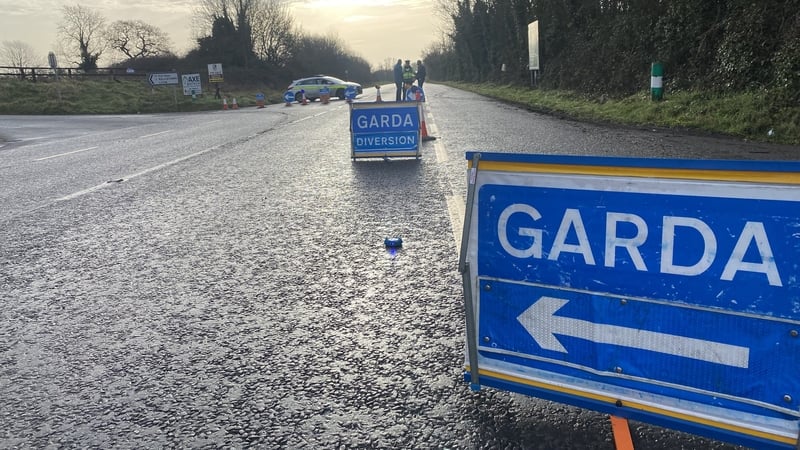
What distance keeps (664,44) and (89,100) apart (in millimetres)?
32583

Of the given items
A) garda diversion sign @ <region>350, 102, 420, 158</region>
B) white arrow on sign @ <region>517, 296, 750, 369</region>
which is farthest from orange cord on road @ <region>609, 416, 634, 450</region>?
garda diversion sign @ <region>350, 102, 420, 158</region>

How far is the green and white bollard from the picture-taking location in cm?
1554

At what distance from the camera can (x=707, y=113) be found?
12.6 meters

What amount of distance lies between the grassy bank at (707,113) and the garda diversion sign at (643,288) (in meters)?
9.16

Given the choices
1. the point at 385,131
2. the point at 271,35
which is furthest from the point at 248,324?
the point at 271,35

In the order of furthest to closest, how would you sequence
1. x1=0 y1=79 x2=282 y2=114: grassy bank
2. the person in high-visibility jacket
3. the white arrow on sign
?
x1=0 y1=79 x2=282 y2=114: grassy bank
the person in high-visibility jacket
the white arrow on sign

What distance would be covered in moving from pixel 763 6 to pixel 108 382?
15.3 metres

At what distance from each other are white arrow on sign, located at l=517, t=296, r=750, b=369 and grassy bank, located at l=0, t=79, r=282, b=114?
114 ft

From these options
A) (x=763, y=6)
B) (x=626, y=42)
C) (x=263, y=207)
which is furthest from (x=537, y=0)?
(x=263, y=207)

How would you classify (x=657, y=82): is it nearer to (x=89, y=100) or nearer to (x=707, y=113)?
(x=707, y=113)

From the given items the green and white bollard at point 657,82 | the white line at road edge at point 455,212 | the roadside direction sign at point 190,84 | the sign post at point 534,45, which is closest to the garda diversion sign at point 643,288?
the white line at road edge at point 455,212

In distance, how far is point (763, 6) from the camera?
1326cm

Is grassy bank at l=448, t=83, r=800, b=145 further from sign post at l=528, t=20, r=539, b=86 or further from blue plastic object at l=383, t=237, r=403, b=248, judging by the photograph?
sign post at l=528, t=20, r=539, b=86

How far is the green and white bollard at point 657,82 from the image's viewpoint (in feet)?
51.0
